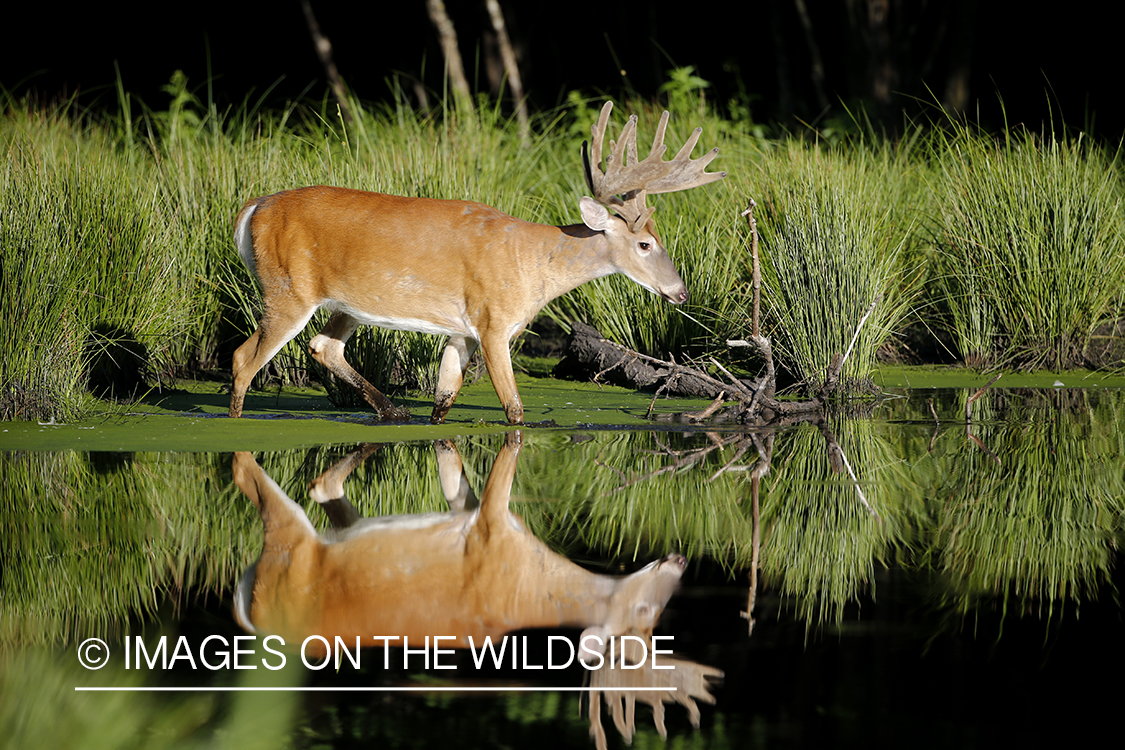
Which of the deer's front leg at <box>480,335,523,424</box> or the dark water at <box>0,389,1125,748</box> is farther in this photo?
the deer's front leg at <box>480,335,523,424</box>

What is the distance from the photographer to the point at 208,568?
4.21m

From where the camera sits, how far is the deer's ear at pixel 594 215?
731 cm

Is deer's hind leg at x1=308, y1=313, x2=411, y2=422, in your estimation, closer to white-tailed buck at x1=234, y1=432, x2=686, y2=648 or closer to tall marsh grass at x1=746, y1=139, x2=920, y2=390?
white-tailed buck at x1=234, y1=432, x2=686, y2=648

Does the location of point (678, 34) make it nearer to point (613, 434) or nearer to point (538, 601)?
point (613, 434)

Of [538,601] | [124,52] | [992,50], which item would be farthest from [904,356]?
[124,52]

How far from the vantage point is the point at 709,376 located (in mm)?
8094

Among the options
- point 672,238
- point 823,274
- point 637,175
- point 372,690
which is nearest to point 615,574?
point 372,690

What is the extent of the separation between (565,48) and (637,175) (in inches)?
576

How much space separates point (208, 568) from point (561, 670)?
140cm

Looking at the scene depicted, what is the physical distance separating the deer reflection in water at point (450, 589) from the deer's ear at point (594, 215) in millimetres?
2638

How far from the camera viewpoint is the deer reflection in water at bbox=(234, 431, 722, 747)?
139 inches

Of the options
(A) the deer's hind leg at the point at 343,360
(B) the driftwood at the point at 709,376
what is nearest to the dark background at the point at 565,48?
(B) the driftwood at the point at 709,376

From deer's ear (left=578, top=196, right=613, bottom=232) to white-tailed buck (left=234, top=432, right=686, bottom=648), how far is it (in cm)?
264

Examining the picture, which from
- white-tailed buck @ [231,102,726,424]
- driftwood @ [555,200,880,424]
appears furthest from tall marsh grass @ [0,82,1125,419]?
white-tailed buck @ [231,102,726,424]
